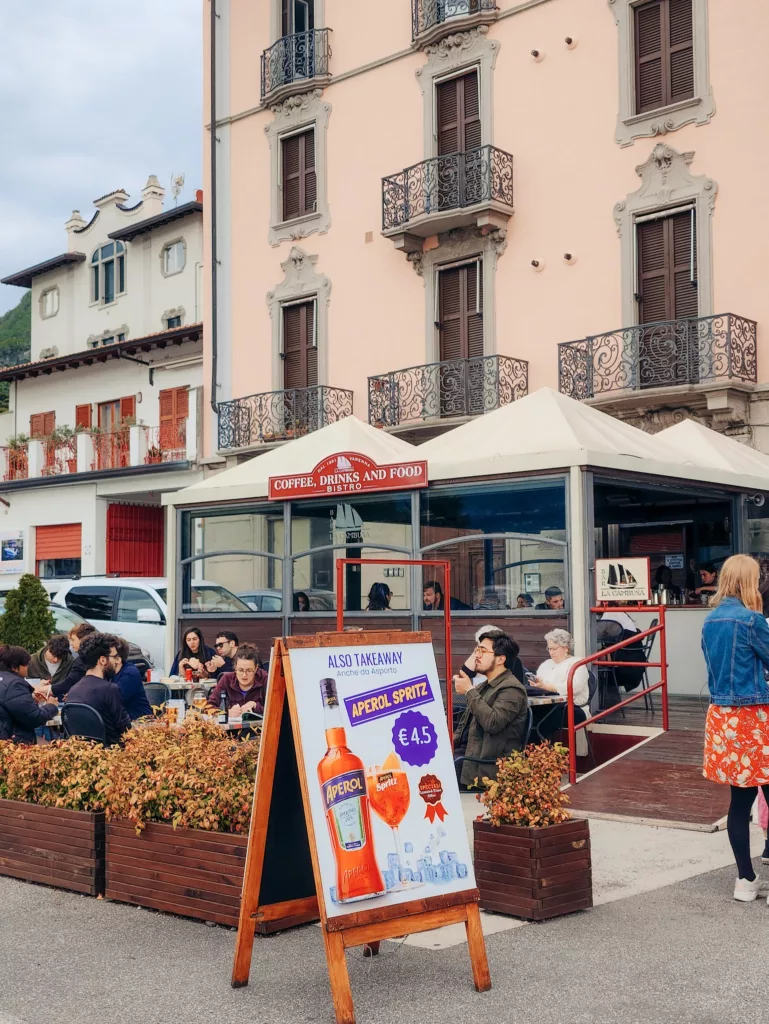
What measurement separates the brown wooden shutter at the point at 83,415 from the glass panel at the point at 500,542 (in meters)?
21.4

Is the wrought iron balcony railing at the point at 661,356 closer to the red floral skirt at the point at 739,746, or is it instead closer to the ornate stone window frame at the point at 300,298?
the ornate stone window frame at the point at 300,298

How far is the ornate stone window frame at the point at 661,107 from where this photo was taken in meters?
18.4

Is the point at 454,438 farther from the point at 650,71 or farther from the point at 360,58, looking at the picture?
the point at 360,58

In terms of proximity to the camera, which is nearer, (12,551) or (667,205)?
(667,205)

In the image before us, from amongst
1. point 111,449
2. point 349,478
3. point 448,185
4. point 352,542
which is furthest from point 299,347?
point 349,478

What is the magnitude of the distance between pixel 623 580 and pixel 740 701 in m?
4.34

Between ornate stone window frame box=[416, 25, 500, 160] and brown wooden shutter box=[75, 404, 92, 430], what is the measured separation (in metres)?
13.8

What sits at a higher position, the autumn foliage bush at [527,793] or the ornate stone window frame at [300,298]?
the ornate stone window frame at [300,298]

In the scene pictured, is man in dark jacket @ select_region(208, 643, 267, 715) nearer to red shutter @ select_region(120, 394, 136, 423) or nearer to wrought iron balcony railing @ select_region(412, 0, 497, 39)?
wrought iron balcony railing @ select_region(412, 0, 497, 39)

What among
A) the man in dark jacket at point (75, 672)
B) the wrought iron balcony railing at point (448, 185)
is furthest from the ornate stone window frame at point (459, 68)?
the man in dark jacket at point (75, 672)

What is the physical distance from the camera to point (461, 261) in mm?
21500

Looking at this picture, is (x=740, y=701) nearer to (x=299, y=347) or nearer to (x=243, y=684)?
(x=243, y=684)

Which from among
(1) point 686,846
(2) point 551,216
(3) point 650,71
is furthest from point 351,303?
(1) point 686,846

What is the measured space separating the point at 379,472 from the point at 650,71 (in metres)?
10.3
